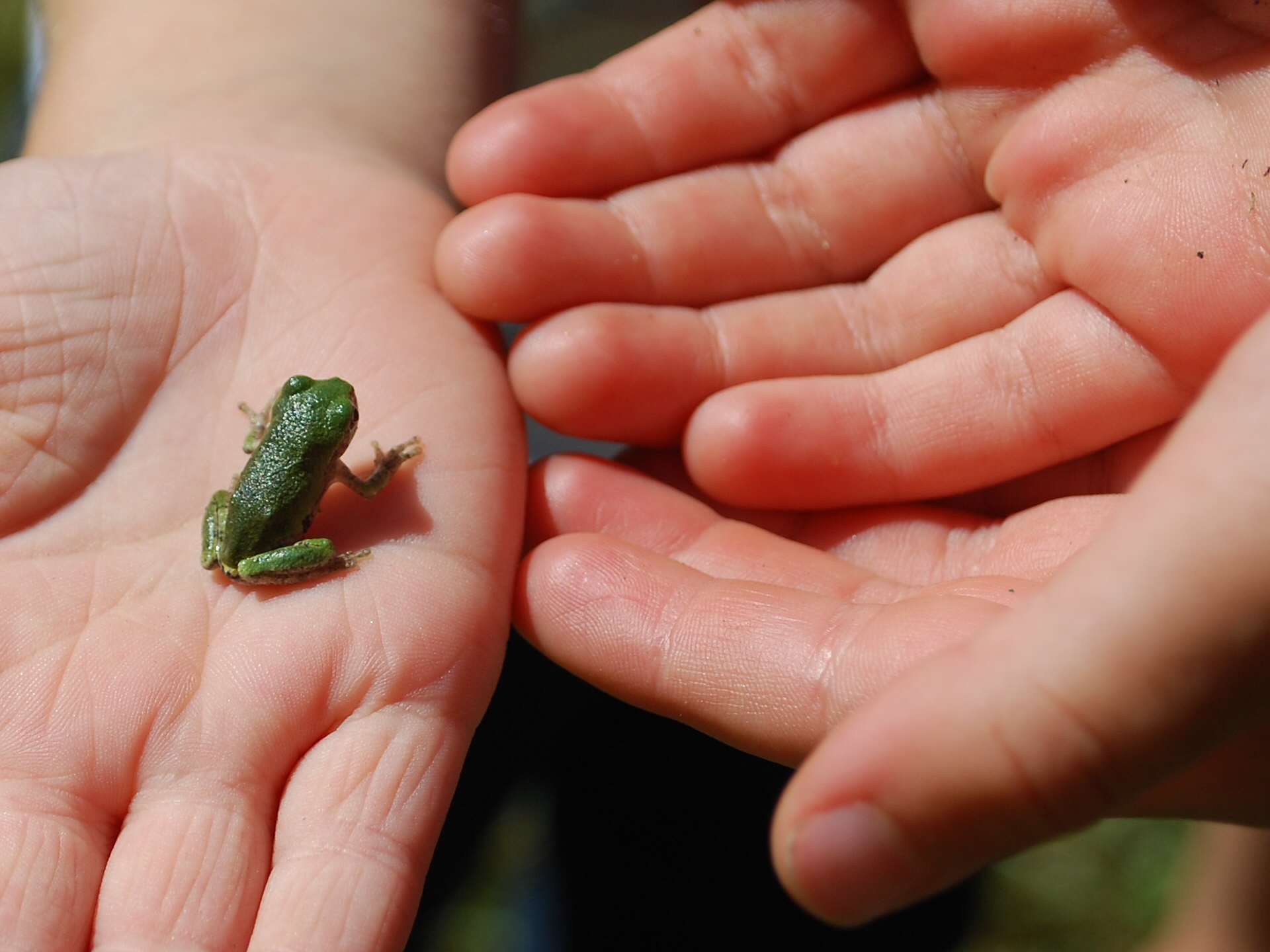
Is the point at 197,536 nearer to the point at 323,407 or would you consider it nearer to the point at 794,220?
the point at 323,407

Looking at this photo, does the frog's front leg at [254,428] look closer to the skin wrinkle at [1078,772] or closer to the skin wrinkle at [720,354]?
the skin wrinkle at [720,354]

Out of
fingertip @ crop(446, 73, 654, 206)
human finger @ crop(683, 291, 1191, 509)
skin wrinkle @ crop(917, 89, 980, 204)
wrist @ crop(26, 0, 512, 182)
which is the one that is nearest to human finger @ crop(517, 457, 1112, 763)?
human finger @ crop(683, 291, 1191, 509)

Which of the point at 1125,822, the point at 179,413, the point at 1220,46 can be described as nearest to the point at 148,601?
the point at 179,413

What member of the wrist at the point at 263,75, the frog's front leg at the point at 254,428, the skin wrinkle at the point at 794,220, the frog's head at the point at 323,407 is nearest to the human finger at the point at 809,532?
the frog's head at the point at 323,407

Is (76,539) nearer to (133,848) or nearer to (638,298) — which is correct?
(133,848)

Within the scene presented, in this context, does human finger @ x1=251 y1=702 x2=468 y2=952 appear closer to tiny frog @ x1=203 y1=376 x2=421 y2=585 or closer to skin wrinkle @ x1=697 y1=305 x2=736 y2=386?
tiny frog @ x1=203 y1=376 x2=421 y2=585

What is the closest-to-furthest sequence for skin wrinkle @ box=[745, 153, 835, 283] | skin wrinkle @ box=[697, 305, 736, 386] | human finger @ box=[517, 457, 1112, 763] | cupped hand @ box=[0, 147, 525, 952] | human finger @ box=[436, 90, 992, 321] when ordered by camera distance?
cupped hand @ box=[0, 147, 525, 952] → human finger @ box=[517, 457, 1112, 763] → human finger @ box=[436, 90, 992, 321] → skin wrinkle @ box=[697, 305, 736, 386] → skin wrinkle @ box=[745, 153, 835, 283]
